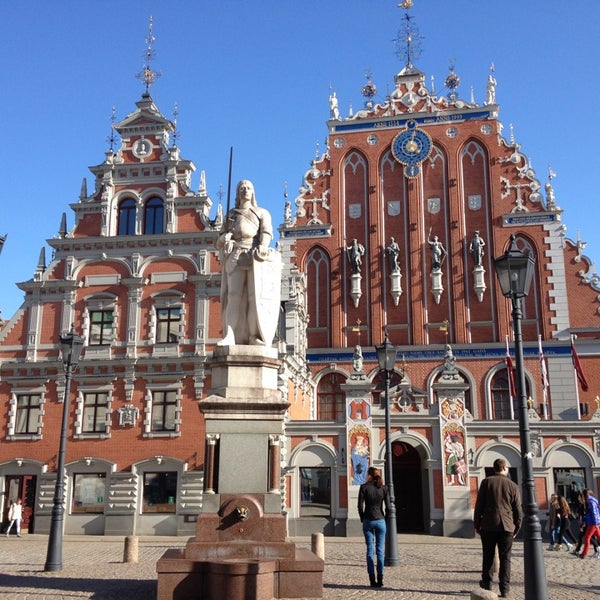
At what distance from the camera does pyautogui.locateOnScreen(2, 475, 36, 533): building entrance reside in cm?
2583

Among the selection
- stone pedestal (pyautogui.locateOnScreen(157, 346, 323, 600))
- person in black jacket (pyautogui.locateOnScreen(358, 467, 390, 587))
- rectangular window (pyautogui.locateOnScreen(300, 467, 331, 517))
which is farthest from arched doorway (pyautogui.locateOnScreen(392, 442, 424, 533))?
stone pedestal (pyautogui.locateOnScreen(157, 346, 323, 600))

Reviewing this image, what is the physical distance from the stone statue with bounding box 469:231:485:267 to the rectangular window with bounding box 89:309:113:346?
1586 centimetres

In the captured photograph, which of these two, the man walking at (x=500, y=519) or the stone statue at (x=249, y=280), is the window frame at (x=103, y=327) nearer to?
the stone statue at (x=249, y=280)

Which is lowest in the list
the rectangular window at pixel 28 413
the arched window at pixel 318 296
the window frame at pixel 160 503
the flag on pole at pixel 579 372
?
the window frame at pixel 160 503

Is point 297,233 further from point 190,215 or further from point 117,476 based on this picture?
point 117,476

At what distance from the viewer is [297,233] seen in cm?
3328

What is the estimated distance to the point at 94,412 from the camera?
85.6 ft

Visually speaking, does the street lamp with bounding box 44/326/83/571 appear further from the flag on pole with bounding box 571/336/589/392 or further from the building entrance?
the flag on pole with bounding box 571/336/589/392

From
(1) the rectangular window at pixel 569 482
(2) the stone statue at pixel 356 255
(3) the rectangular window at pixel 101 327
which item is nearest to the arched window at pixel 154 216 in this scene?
(3) the rectangular window at pixel 101 327

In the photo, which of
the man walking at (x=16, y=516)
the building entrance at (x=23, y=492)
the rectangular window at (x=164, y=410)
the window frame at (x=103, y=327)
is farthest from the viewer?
the window frame at (x=103, y=327)

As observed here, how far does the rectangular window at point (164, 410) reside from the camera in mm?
25531

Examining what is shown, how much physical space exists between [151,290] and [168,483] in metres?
7.17

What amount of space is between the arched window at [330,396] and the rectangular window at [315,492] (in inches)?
282

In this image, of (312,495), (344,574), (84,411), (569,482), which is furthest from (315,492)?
(344,574)
